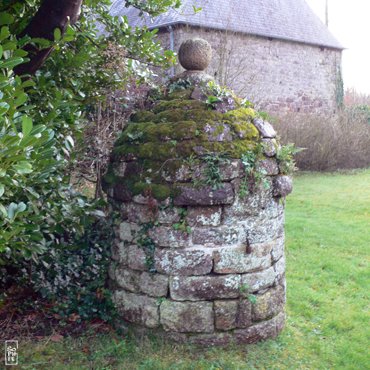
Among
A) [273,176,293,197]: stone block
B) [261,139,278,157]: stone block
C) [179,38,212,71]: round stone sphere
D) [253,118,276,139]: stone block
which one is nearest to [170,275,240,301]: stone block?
[273,176,293,197]: stone block

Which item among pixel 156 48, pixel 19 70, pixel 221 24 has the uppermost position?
pixel 221 24

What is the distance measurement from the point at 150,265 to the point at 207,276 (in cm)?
48

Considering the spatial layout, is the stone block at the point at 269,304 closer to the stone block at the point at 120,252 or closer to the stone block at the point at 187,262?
the stone block at the point at 187,262

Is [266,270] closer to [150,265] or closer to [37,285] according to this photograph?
[150,265]

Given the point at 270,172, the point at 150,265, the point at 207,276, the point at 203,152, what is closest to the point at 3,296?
the point at 150,265

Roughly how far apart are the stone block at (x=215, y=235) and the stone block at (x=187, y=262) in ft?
0.30

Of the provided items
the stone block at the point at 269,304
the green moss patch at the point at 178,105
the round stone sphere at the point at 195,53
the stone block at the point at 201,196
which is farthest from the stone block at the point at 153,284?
the round stone sphere at the point at 195,53

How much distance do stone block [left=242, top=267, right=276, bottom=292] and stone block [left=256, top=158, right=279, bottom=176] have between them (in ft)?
2.79

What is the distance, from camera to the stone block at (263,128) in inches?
157

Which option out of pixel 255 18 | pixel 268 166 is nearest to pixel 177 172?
pixel 268 166

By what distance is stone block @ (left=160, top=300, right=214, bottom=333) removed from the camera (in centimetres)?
371

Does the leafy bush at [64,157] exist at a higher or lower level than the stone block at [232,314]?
higher

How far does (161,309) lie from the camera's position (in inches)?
148

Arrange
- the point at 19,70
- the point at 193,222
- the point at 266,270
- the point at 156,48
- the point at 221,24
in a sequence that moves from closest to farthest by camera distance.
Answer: the point at 19,70 < the point at 193,222 < the point at 266,270 < the point at 156,48 < the point at 221,24
